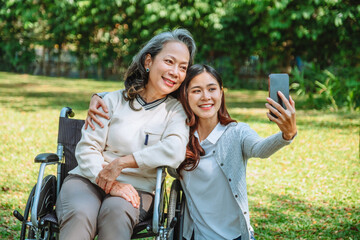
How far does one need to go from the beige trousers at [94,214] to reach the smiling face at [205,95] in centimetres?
63

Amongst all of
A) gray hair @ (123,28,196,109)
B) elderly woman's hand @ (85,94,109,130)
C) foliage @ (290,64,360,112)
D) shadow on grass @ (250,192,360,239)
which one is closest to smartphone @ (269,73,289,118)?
gray hair @ (123,28,196,109)

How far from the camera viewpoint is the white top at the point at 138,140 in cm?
273

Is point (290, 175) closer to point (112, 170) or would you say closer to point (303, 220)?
point (303, 220)

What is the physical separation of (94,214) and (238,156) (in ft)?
2.93

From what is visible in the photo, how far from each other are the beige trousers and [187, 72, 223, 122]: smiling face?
63cm

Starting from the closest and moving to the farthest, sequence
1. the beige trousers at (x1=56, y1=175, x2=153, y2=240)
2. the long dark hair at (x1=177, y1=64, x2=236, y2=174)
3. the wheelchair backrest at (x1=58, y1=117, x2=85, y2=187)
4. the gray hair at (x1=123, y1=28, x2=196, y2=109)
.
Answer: the beige trousers at (x1=56, y1=175, x2=153, y2=240) < the long dark hair at (x1=177, y1=64, x2=236, y2=174) < the gray hair at (x1=123, y1=28, x2=196, y2=109) < the wheelchair backrest at (x1=58, y1=117, x2=85, y2=187)

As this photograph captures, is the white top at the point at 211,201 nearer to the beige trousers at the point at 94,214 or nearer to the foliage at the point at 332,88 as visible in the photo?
the beige trousers at the point at 94,214

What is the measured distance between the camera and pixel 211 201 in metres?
2.84

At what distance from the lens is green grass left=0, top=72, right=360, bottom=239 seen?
14.4 feet

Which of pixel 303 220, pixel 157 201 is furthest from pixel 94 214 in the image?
pixel 303 220

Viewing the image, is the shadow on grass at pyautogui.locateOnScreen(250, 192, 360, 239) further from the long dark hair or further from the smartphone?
the smartphone

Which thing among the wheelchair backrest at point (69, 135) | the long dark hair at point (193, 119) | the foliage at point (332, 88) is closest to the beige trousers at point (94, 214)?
the long dark hair at point (193, 119)

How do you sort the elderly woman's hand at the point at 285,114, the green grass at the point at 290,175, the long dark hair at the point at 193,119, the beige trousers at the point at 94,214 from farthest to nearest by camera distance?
1. the green grass at the point at 290,175
2. the long dark hair at the point at 193,119
3. the beige trousers at the point at 94,214
4. the elderly woman's hand at the point at 285,114

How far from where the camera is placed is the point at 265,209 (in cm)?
485
